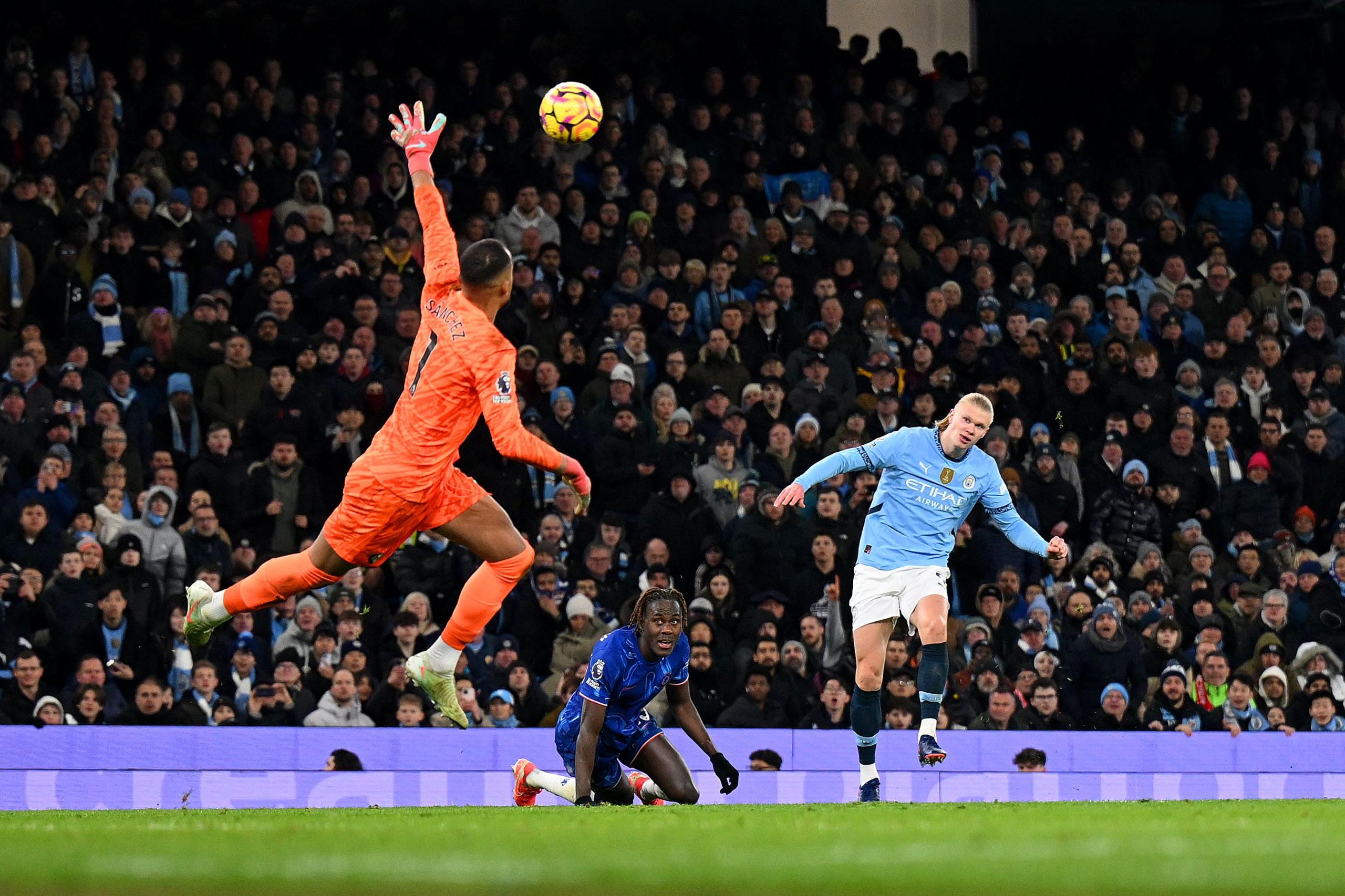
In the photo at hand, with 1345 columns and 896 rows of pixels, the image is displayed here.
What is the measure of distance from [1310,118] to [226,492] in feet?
52.6

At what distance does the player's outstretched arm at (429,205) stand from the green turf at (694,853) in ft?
9.99

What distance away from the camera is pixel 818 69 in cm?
2402

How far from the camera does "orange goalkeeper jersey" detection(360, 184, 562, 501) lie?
417 inches

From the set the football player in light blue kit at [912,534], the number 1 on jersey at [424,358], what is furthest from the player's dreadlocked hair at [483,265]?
the football player in light blue kit at [912,534]

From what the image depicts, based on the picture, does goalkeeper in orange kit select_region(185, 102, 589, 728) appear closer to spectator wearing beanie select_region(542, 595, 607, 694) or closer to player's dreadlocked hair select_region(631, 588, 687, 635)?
player's dreadlocked hair select_region(631, 588, 687, 635)

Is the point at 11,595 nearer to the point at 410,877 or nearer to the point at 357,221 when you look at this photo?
the point at 357,221

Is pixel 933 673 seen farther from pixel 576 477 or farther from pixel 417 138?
pixel 417 138

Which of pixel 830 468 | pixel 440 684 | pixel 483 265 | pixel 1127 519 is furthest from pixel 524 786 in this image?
pixel 1127 519

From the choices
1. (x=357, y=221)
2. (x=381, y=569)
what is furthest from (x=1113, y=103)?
(x=381, y=569)

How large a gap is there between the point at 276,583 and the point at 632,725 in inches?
109

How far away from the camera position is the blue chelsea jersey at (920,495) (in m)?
12.6

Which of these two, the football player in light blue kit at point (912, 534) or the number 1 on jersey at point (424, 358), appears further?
the football player in light blue kit at point (912, 534)

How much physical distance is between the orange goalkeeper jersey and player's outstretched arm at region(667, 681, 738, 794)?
8.10ft

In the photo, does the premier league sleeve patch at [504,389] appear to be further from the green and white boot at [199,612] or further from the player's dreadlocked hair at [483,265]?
the green and white boot at [199,612]
